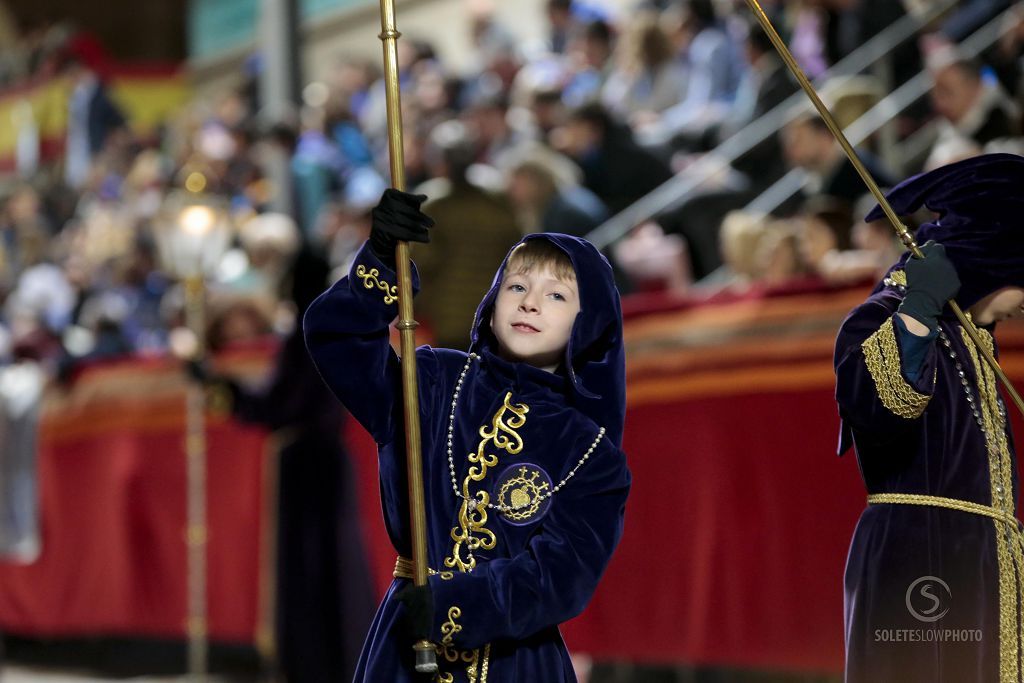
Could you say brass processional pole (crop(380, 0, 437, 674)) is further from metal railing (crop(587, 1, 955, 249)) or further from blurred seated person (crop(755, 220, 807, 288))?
metal railing (crop(587, 1, 955, 249))

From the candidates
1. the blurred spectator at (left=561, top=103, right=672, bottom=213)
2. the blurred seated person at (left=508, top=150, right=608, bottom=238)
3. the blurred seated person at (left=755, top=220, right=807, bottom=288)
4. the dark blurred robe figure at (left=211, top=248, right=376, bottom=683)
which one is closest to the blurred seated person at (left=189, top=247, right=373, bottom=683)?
the dark blurred robe figure at (left=211, top=248, right=376, bottom=683)

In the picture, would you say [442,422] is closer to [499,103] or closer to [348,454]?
[348,454]

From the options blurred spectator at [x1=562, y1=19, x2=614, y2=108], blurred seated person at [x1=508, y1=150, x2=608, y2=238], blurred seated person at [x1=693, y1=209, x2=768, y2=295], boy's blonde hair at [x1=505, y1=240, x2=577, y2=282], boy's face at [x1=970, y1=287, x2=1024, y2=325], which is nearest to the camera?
boy's blonde hair at [x1=505, y1=240, x2=577, y2=282]

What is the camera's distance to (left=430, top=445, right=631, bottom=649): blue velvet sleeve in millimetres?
3246

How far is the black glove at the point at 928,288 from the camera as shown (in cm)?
345

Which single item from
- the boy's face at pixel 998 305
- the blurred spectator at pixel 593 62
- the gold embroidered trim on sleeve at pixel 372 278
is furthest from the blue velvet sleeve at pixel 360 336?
the blurred spectator at pixel 593 62

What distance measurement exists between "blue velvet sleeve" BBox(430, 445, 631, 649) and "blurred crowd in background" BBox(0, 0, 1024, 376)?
104 inches

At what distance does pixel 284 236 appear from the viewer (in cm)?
1014

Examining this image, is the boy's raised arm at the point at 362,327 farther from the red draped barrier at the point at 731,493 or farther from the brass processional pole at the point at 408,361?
the red draped barrier at the point at 731,493

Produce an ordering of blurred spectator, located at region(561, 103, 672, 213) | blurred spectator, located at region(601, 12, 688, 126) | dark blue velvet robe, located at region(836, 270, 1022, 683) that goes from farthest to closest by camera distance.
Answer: blurred spectator, located at region(601, 12, 688, 126) → blurred spectator, located at region(561, 103, 672, 213) → dark blue velvet robe, located at region(836, 270, 1022, 683)

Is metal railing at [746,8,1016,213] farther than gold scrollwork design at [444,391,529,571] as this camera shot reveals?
Yes

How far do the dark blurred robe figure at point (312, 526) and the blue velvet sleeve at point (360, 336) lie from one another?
145 inches

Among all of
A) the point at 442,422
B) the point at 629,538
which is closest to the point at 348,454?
the point at 629,538

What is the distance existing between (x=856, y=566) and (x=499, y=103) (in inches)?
293
